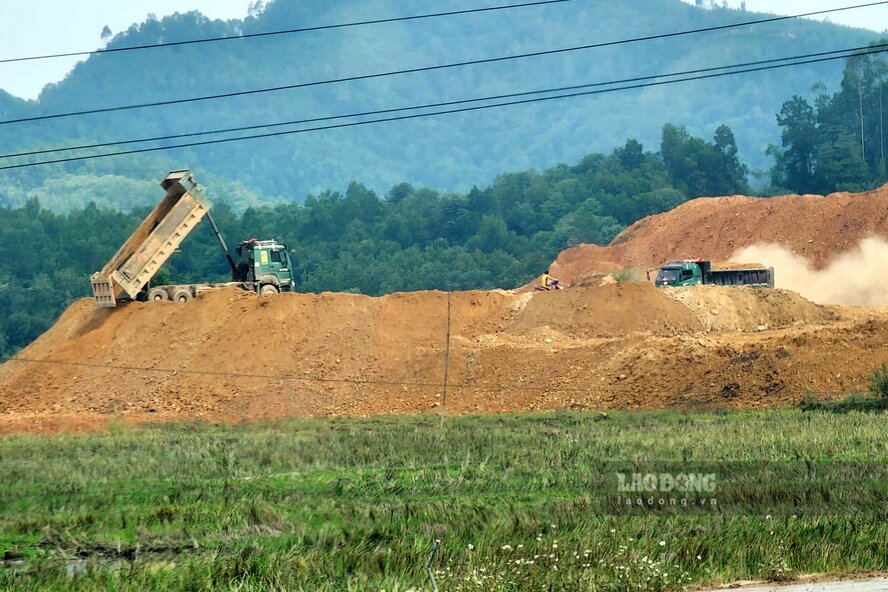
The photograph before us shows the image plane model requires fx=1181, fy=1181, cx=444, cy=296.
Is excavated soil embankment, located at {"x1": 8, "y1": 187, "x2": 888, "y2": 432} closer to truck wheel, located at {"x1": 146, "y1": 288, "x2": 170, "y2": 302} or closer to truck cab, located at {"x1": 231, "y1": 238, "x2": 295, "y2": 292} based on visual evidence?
truck wheel, located at {"x1": 146, "y1": 288, "x2": 170, "y2": 302}

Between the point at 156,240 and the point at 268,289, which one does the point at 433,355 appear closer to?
the point at 268,289

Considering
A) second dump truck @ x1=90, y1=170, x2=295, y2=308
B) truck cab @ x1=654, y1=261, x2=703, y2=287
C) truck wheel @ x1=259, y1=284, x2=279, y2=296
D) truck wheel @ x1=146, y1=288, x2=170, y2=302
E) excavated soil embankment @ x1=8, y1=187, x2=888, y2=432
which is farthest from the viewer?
truck cab @ x1=654, y1=261, x2=703, y2=287

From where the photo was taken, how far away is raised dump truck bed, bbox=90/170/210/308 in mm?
49844

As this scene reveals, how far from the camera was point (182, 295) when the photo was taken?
5331 centimetres

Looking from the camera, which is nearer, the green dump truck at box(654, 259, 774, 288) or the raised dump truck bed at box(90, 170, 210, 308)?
the raised dump truck bed at box(90, 170, 210, 308)

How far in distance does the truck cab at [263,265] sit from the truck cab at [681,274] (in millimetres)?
19091

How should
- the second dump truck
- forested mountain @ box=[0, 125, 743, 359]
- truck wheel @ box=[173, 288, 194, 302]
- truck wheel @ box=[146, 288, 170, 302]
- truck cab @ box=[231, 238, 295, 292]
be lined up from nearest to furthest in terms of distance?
the second dump truck < truck wheel @ box=[146, 288, 170, 302] < truck wheel @ box=[173, 288, 194, 302] < truck cab @ box=[231, 238, 295, 292] < forested mountain @ box=[0, 125, 743, 359]

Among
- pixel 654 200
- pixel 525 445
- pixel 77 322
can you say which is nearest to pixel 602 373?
pixel 525 445

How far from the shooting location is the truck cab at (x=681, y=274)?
199 ft

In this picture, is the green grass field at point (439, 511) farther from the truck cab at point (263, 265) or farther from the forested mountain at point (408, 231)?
the forested mountain at point (408, 231)

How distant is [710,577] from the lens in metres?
16.2

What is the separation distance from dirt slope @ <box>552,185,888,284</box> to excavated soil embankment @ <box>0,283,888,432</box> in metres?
20.3

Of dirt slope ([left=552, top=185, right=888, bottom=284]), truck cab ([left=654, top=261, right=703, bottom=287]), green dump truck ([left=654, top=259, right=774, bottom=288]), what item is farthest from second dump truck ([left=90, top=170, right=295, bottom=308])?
dirt slope ([left=552, top=185, right=888, bottom=284])

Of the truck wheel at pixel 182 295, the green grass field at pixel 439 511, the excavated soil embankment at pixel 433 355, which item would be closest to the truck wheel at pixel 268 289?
the excavated soil embankment at pixel 433 355
